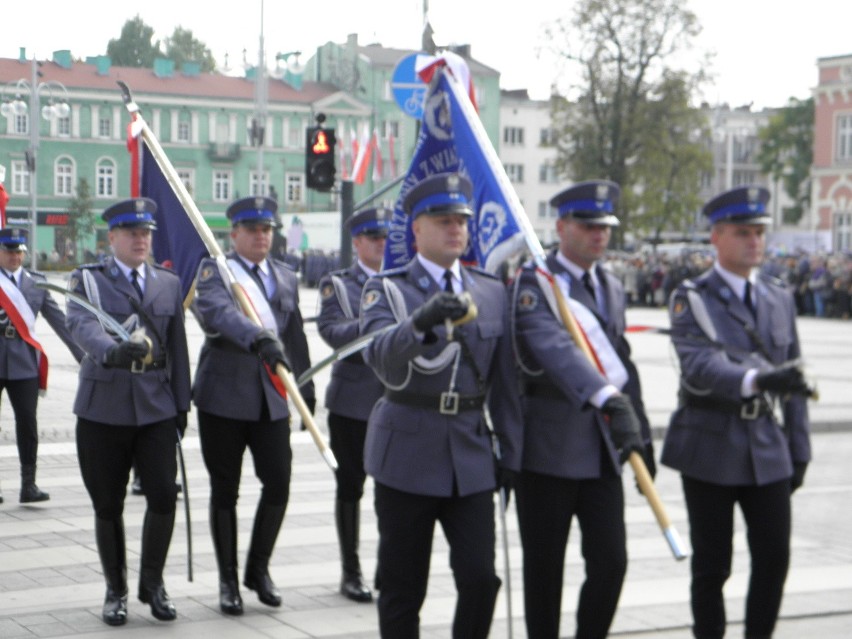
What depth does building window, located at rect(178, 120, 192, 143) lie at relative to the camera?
8006cm

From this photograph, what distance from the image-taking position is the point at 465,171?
21.4 ft

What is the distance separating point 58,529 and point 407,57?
5322 millimetres

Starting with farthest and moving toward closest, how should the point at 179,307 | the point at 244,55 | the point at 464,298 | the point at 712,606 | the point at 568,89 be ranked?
the point at 244,55
the point at 568,89
the point at 179,307
the point at 712,606
the point at 464,298

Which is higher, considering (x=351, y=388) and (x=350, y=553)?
(x=351, y=388)

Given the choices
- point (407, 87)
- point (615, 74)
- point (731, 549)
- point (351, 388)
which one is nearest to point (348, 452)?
point (351, 388)

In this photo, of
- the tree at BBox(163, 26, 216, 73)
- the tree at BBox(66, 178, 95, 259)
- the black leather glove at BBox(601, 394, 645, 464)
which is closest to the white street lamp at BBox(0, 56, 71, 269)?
the tree at BBox(66, 178, 95, 259)

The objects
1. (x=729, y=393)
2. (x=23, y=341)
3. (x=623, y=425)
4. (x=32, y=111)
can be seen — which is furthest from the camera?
(x=32, y=111)

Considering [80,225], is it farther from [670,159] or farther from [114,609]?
[114,609]

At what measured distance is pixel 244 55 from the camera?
61.7 m

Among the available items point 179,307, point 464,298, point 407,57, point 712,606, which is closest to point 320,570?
point 179,307

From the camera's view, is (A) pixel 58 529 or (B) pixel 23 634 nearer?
(B) pixel 23 634

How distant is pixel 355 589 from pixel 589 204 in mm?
2692

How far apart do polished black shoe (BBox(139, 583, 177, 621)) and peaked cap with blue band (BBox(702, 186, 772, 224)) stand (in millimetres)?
3006

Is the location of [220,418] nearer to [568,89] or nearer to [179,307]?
[179,307]
